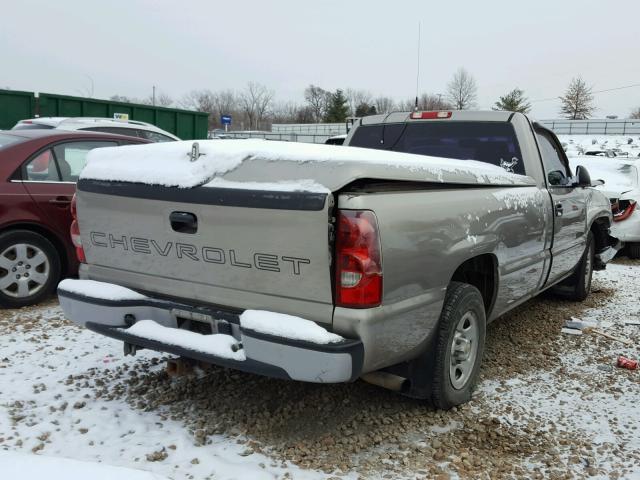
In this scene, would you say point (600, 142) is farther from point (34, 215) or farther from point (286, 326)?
point (286, 326)

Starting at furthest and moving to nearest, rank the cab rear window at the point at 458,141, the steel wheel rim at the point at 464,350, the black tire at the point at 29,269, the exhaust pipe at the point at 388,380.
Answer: the black tire at the point at 29,269, the cab rear window at the point at 458,141, the steel wheel rim at the point at 464,350, the exhaust pipe at the point at 388,380

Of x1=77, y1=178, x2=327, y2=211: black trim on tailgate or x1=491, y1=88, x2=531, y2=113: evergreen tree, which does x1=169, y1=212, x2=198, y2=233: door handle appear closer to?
x1=77, y1=178, x2=327, y2=211: black trim on tailgate

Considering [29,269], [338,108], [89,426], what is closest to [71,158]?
[29,269]

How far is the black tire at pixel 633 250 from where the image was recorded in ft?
28.6

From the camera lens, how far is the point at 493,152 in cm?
445

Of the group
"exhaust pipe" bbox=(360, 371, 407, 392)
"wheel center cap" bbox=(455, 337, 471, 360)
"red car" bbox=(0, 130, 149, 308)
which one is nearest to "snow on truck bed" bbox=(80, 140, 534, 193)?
"wheel center cap" bbox=(455, 337, 471, 360)

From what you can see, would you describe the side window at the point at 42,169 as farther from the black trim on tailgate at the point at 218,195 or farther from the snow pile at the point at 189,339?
the snow pile at the point at 189,339

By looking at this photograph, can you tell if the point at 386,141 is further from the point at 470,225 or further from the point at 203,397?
the point at 203,397

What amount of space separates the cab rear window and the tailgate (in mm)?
2416

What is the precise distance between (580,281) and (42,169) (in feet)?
17.9

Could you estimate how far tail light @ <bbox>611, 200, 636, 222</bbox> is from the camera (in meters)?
8.37

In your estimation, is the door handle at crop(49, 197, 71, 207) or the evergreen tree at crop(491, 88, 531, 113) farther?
the evergreen tree at crop(491, 88, 531, 113)

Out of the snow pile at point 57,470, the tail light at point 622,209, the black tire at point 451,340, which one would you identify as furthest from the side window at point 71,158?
the tail light at point 622,209

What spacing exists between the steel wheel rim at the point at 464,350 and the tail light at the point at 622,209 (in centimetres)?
607
